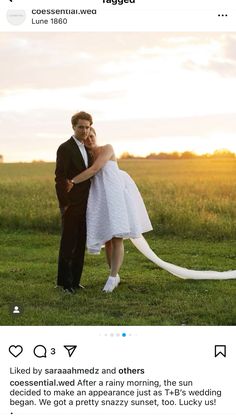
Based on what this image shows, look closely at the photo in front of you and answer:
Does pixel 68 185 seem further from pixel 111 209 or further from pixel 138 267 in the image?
pixel 138 267

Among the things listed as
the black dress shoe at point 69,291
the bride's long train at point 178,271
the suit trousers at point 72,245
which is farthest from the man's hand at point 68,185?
the bride's long train at point 178,271

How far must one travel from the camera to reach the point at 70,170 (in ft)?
26.1

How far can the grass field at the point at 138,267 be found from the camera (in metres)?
7.06

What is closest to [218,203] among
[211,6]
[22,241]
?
[22,241]

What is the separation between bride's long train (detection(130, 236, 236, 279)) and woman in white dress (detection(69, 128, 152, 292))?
0.60m
